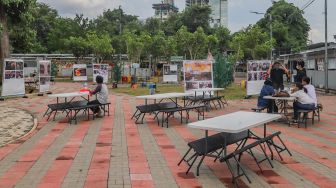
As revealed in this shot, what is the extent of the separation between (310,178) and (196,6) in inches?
2852

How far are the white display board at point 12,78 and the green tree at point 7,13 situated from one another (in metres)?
5.69

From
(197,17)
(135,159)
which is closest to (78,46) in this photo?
(197,17)

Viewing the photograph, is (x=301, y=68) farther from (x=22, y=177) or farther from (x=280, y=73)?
(x=22, y=177)

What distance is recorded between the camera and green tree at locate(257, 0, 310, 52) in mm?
65500

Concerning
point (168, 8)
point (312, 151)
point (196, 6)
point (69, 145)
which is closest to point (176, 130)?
point (69, 145)

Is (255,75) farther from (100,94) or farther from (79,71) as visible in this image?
(79,71)

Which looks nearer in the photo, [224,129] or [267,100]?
[224,129]

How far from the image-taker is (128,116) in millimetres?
14906

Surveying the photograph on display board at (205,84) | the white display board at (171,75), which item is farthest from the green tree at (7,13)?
the white display board at (171,75)

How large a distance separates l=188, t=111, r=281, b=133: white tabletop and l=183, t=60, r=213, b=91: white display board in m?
11.0

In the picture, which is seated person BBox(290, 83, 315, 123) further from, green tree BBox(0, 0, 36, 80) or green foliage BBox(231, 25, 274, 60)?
green foliage BBox(231, 25, 274, 60)

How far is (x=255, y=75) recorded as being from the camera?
71.7ft

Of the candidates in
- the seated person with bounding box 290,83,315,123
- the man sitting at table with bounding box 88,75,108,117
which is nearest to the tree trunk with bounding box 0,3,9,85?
the man sitting at table with bounding box 88,75,108,117

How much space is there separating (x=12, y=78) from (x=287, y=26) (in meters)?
54.3
